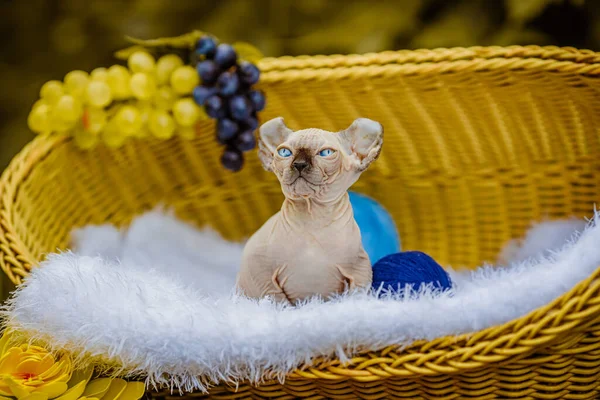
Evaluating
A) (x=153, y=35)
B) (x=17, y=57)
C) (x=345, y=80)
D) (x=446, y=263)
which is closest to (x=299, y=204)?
(x=345, y=80)

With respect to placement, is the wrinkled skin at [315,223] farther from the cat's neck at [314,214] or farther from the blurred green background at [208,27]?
the blurred green background at [208,27]

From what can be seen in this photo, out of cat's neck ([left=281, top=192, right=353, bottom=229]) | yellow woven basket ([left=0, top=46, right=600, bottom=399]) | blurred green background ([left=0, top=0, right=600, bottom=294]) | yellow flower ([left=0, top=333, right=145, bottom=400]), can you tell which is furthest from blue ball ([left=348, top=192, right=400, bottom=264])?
blurred green background ([left=0, top=0, right=600, bottom=294])

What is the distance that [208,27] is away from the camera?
1637 mm

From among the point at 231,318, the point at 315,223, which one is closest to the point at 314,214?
the point at 315,223

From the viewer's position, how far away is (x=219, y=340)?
0.67 meters

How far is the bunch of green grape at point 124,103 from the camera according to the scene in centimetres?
106

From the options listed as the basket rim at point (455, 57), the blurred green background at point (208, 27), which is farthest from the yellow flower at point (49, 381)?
the blurred green background at point (208, 27)

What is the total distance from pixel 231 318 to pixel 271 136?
0.21m

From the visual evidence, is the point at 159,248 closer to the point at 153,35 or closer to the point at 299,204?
the point at 299,204

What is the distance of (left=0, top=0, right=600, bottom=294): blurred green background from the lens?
5.09 ft

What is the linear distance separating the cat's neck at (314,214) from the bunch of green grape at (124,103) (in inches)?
15.5

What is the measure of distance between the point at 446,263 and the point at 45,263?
697 mm

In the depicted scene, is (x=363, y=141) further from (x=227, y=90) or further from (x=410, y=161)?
(x=410, y=161)

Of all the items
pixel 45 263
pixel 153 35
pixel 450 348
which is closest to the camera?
pixel 450 348
